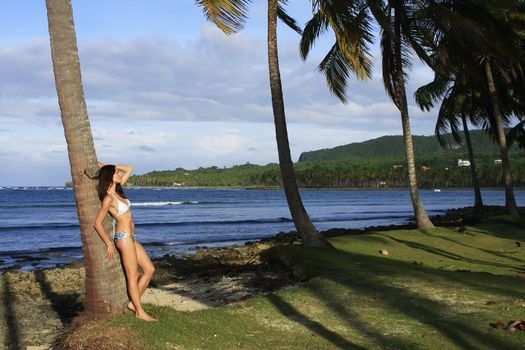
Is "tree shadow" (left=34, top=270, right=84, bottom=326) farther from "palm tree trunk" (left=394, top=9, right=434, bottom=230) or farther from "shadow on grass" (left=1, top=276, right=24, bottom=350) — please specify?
"palm tree trunk" (left=394, top=9, right=434, bottom=230)

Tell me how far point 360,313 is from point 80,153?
404 centimetres

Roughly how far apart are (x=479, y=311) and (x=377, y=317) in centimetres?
129

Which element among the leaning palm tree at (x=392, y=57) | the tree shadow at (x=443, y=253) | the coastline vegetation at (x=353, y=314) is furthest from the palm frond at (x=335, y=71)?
the coastline vegetation at (x=353, y=314)

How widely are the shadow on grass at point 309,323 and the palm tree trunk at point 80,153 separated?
2.35 metres

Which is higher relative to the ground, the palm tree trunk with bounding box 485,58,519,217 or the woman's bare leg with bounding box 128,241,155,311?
the palm tree trunk with bounding box 485,58,519,217

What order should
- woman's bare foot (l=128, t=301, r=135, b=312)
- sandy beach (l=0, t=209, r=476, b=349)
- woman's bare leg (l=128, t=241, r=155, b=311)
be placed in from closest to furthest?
1. woman's bare foot (l=128, t=301, r=135, b=312)
2. woman's bare leg (l=128, t=241, r=155, b=311)
3. sandy beach (l=0, t=209, r=476, b=349)

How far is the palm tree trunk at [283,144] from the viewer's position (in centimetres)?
1327

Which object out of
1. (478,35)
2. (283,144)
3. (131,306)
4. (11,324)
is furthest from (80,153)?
(478,35)

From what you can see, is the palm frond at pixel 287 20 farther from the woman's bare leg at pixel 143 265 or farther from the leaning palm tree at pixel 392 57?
the woman's bare leg at pixel 143 265

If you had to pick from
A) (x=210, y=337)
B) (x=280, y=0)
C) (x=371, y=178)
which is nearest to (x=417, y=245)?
(x=280, y=0)

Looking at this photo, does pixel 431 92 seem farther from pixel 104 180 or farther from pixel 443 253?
pixel 104 180

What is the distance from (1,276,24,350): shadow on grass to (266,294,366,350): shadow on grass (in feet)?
11.0

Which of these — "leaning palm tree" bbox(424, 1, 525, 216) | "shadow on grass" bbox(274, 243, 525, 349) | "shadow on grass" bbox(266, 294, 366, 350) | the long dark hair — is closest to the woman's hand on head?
the long dark hair

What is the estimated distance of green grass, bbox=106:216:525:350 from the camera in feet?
20.9
